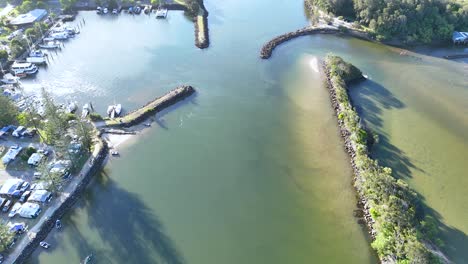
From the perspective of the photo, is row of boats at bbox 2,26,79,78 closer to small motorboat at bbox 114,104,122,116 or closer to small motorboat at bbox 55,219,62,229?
small motorboat at bbox 114,104,122,116

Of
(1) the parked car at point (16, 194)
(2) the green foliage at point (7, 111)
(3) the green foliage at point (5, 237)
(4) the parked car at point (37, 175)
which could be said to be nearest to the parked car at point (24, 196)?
(1) the parked car at point (16, 194)

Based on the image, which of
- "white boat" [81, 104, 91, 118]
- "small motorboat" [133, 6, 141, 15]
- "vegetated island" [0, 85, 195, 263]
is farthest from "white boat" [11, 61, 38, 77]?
"small motorboat" [133, 6, 141, 15]

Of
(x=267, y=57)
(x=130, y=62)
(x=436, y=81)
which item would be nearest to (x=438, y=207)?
(x=436, y=81)

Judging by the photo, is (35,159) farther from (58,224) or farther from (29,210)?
(58,224)

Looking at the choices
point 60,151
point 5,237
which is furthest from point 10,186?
point 5,237

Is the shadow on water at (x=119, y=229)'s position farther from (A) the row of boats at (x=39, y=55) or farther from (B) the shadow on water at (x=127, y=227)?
(A) the row of boats at (x=39, y=55)

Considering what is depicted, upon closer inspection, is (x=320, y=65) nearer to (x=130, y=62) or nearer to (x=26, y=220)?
(x=130, y=62)
